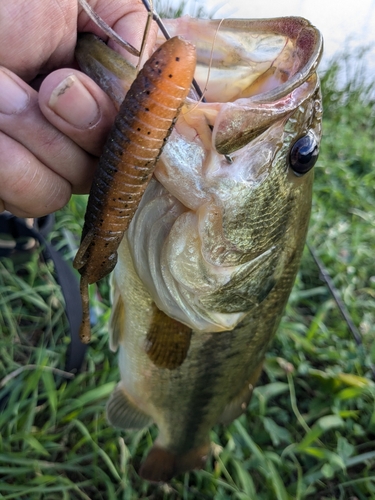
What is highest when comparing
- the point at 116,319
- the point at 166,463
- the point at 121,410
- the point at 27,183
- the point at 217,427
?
the point at 27,183

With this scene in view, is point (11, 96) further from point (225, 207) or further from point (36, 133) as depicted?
point (225, 207)

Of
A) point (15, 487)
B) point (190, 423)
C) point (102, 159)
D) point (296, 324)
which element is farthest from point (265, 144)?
point (296, 324)

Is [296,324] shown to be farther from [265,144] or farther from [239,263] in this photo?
[265,144]

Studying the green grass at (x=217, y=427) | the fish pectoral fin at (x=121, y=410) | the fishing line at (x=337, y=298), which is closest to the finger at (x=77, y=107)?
the fish pectoral fin at (x=121, y=410)

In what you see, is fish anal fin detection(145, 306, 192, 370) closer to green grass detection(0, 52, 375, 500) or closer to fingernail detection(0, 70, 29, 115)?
fingernail detection(0, 70, 29, 115)

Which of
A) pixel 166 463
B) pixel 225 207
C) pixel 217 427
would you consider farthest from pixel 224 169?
pixel 217 427

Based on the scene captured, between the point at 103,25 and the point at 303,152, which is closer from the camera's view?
the point at 103,25

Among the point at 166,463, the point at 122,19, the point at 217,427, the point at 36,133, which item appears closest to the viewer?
the point at 36,133

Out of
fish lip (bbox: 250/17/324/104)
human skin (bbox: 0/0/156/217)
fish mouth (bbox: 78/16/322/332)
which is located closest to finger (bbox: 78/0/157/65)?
human skin (bbox: 0/0/156/217)
